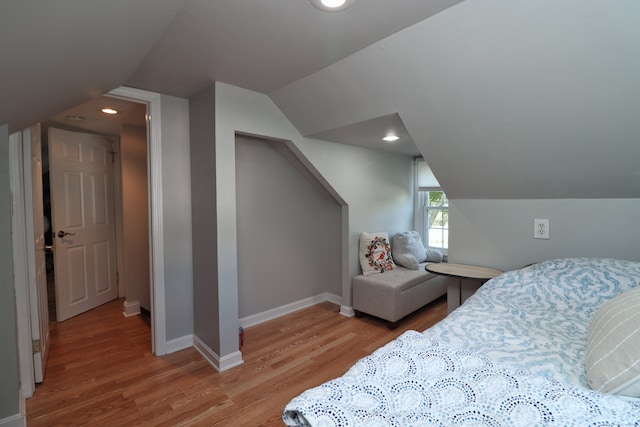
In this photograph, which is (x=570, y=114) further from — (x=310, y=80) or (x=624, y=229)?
(x=310, y=80)

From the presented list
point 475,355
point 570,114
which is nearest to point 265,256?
point 475,355

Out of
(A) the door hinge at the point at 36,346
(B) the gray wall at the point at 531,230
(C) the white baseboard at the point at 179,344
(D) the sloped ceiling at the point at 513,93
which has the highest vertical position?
(D) the sloped ceiling at the point at 513,93

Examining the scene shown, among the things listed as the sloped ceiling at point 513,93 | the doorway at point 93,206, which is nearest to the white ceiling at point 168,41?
the sloped ceiling at point 513,93

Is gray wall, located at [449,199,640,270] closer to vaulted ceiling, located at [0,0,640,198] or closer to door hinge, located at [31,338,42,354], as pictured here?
vaulted ceiling, located at [0,0,640,198]

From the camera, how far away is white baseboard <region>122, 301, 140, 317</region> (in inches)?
128

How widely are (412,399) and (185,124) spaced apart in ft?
8.44

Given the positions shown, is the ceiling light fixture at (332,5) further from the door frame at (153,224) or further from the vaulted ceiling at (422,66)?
the door frame at (153,224)

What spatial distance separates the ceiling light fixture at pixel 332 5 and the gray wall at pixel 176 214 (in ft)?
5.43

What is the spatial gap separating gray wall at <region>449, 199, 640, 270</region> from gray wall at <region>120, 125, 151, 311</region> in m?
3.08

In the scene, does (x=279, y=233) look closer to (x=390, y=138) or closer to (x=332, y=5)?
(x=390, y=138)

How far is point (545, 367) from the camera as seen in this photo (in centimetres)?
105

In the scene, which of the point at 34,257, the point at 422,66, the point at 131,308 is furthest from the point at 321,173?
the point at 131,308

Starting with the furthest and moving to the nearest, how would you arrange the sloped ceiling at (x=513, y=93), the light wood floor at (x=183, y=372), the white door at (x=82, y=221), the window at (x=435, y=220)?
the window at (x=435, y=220) → the white door at (x=82, y=221) → the light wood floor at (x=183, y=372) → the sloped ceiling at (x=513, y=93)

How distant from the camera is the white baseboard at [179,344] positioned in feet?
8.24
